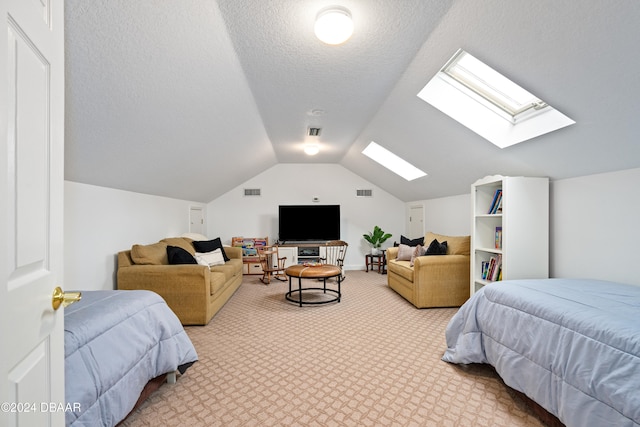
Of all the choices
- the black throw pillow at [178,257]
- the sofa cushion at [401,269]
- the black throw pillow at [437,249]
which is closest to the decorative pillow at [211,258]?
the black throw pillow at [178,257]

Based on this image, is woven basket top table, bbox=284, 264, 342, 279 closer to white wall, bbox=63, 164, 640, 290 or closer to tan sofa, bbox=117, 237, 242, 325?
tan sofa, bbox=117, 237, 242, 325

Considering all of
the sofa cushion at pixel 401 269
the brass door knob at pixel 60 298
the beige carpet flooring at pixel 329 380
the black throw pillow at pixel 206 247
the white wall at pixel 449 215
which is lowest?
the beige carpet flooring at pixel 329 380

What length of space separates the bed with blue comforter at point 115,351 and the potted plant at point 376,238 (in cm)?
507

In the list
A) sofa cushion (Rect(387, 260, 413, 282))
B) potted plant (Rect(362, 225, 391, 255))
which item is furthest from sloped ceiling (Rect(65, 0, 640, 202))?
potted plant (Rect(362, 225, 391, 255))

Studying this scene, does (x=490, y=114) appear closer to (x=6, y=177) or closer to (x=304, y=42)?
(x=304, y=42)

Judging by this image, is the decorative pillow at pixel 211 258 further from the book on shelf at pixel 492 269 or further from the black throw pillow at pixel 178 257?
the book on shelf at pixel 492 269

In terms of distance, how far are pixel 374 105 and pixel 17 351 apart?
3443mm

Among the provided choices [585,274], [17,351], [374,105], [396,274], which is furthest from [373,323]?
[17,351]

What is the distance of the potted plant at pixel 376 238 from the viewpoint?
22.4ft

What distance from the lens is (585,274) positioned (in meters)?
2.76

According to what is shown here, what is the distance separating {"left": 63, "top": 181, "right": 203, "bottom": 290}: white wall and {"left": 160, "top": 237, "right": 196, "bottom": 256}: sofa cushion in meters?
A: 0.22

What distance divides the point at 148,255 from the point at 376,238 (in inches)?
182

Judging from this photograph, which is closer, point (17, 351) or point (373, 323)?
point (17, 351)

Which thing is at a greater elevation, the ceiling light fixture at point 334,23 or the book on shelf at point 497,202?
the ceiling light fixture at point 334,23
